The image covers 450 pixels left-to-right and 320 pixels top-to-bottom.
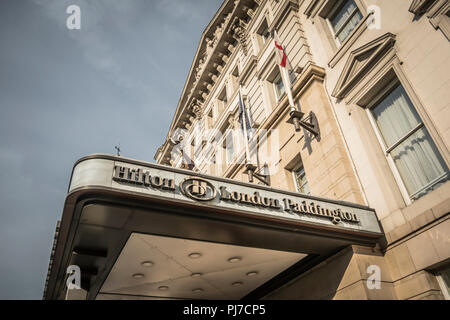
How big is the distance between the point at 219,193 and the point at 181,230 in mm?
1109

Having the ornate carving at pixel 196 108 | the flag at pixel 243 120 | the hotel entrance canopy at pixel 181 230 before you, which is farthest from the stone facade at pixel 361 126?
the ornate carving at pixel 196 108

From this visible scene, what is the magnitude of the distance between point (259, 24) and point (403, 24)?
1128cm

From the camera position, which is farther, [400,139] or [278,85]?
[278,85]

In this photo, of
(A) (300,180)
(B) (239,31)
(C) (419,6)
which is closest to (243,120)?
(A) (300,180)

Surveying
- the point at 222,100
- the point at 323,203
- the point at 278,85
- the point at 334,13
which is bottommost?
the point at 323,203

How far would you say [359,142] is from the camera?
29.8ft

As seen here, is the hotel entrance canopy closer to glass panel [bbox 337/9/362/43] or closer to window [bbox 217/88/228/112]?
glass panel [bbox 337/9/362/43]

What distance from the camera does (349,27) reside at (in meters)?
11.2

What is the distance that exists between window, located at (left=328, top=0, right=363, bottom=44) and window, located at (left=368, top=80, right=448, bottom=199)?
3.56 metres

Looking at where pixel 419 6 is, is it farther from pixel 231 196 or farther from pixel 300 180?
pixel 231 196

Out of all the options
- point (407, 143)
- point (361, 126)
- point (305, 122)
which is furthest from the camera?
point (305, 122)

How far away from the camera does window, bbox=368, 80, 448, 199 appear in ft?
23.8

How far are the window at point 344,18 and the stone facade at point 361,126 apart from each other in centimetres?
7

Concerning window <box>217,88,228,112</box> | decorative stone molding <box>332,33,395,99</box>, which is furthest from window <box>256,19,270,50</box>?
decorative stone molding <box>332,33,395,99</box>
